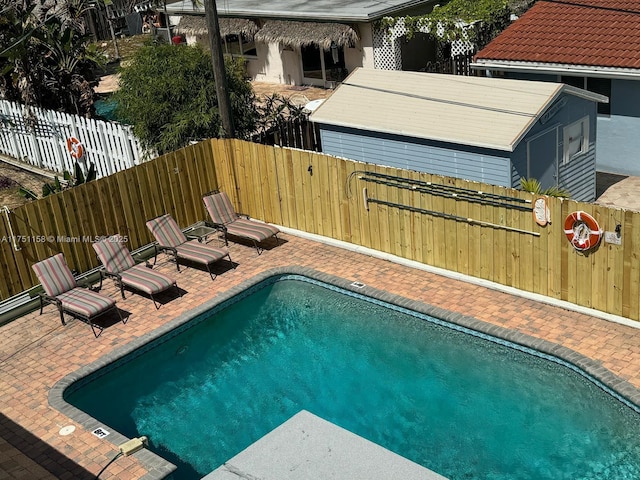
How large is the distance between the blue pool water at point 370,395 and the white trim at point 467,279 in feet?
4.97

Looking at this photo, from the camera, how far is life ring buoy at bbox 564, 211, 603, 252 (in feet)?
44.8

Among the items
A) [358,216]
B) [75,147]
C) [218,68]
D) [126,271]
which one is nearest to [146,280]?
[126,271]

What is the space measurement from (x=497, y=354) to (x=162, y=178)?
8.58 meters

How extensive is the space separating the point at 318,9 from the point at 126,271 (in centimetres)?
1811

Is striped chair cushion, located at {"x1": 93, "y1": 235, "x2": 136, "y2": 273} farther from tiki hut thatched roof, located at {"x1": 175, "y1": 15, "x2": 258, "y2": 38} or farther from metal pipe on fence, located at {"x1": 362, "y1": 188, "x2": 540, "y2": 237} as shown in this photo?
tiki hut thatched roof, located at {"x1": 175, "y1": 15, "x2": 258, "y2": 38}

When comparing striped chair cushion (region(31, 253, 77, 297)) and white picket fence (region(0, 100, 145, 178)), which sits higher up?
white picket fence (region(0, 100, 145, 178))

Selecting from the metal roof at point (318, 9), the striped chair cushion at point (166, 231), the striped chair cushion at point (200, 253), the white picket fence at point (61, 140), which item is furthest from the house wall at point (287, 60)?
the striped chair cushion at point (200, 253)

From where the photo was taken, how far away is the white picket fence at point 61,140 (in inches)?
842

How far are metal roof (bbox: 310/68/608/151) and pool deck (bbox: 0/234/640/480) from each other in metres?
3.01

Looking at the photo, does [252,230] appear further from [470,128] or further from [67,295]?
[470,128]

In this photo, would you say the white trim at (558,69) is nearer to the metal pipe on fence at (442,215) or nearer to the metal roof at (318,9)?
the metal pipe on fence at (442,215)

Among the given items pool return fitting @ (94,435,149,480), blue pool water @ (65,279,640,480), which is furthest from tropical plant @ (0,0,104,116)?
pool return fitting @ (94,435,149,480)

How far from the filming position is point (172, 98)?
2070cm

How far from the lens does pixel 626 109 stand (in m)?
20.1
